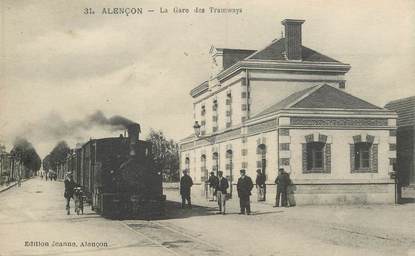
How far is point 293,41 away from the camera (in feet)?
89.0

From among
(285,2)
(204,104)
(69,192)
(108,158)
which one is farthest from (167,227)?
(204,104)

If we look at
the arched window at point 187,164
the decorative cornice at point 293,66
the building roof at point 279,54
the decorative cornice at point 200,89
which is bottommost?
the arched window at point 187,164

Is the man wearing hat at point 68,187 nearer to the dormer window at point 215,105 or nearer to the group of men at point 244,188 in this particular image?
the group of men at point 244,188

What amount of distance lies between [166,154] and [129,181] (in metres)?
52.4

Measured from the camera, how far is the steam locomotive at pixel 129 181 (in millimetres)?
16639

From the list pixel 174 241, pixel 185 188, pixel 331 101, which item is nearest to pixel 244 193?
pixel 185 188

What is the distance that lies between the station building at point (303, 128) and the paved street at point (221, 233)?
124 inches

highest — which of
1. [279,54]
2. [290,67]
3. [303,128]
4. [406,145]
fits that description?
[279,54]

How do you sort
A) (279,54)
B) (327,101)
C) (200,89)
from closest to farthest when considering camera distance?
(327,101) → (279,54) → (200,89)

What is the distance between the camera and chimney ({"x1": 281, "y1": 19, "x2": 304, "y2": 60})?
27.0 meters

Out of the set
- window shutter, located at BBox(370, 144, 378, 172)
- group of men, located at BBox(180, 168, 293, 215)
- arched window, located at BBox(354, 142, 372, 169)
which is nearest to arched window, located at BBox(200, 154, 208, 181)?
group of men, located at BBox(180, 168, 293, 215)

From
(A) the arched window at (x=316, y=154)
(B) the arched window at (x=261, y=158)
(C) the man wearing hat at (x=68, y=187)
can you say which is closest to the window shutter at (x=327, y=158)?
(A) the arched window at (x=316, y=154)

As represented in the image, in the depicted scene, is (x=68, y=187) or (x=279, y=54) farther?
(x=279, y=54)

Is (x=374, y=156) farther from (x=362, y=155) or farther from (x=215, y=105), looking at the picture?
(x=215, y=105)
